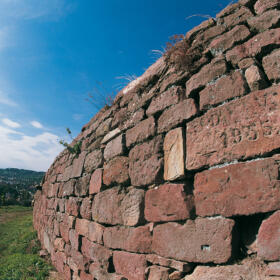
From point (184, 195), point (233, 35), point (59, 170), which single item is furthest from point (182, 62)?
point (59, 170)

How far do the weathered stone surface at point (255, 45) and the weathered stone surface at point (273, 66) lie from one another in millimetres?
88

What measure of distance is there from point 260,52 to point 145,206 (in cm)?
169

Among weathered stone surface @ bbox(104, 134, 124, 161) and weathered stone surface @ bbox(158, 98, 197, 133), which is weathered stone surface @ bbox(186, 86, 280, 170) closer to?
weathered stone surface @ bbox(158, 98, 197, 133)

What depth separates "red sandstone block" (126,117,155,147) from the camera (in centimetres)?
262

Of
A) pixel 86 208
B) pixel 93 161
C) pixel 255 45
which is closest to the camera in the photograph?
pixel 255 45

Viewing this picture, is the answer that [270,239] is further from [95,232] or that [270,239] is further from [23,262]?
[23,262]

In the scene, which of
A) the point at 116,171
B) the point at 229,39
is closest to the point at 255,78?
the point at 229,39

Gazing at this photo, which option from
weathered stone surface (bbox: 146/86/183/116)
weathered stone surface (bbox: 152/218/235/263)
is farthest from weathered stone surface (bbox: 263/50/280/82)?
weathered stone surface (bbox: 152/218/235/263)

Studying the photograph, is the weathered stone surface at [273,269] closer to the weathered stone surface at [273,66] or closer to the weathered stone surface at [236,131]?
the weathered stone surface at [236,131]

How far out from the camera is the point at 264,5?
1937 mm

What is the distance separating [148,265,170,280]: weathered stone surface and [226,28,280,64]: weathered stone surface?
184cm

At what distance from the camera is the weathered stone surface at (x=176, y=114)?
2.20m

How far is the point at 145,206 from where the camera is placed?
2.47 m

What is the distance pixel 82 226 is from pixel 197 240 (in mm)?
2363
